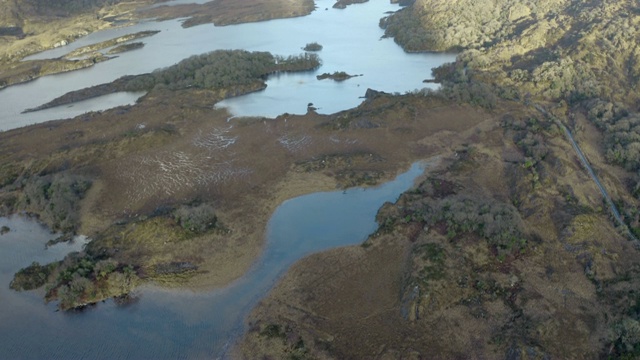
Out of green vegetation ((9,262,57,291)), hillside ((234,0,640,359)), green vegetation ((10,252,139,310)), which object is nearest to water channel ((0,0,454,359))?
green vegetation ((9,262,57,291))

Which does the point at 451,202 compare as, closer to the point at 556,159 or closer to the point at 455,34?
the point at 556,159

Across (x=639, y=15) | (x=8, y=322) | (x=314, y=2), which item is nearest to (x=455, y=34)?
(x=639, y=15)

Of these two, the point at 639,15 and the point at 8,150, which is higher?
the point at 639,15

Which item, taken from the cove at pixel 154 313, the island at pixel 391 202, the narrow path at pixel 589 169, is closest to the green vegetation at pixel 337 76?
the island at pixel 391 202

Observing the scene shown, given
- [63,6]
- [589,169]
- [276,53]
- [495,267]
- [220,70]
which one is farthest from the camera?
[63,6]

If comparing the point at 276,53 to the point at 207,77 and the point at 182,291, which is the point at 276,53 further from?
the point at 182,291

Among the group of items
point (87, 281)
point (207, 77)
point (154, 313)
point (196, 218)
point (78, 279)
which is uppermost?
point (207, 77)

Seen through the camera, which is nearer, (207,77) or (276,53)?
(207,77)

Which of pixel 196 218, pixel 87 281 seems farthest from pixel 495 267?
pixel 87 281

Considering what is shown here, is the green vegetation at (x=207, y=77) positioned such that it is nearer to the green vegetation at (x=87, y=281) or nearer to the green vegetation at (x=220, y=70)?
the green vegetation at (x=220, y=70)
